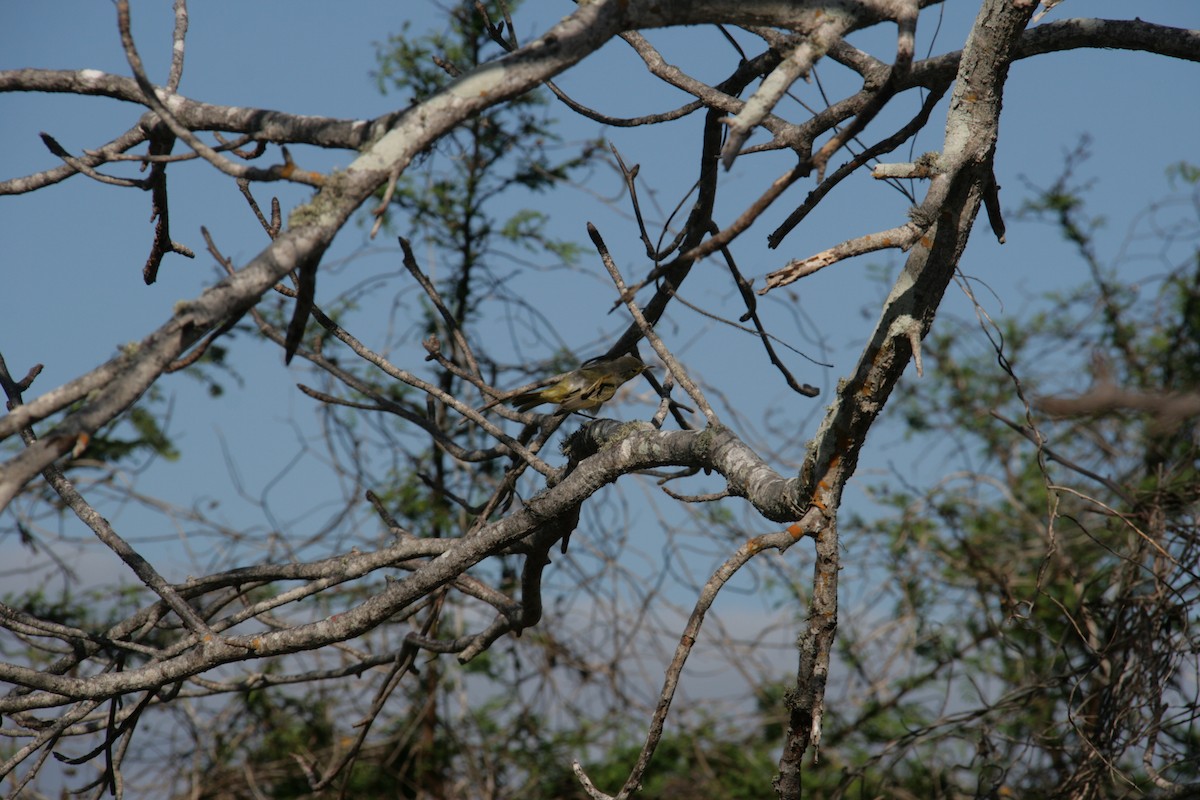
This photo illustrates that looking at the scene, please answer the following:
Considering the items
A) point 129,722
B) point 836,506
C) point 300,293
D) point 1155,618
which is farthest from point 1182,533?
point 129,722

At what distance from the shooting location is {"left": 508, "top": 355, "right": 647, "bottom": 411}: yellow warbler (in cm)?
270

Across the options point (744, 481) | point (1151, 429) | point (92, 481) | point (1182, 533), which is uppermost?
point (92, 481)

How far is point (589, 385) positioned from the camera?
107 inches

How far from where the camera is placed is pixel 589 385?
8.90 feet

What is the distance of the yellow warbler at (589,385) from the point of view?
2.70 meters

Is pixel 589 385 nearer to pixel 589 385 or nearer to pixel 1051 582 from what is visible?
pixel 589 385

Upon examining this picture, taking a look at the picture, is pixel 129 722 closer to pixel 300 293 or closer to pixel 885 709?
pixel 300 293

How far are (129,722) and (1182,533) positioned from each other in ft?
10.6

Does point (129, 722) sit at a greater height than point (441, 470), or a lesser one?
lesser

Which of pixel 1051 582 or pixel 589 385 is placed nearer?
pixel 589 385

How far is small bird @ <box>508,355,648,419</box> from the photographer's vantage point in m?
2.70

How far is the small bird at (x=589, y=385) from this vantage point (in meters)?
2.70

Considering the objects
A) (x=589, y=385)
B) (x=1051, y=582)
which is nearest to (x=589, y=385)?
(x=589, y=385)

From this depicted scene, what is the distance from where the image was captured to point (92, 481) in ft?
14.8
